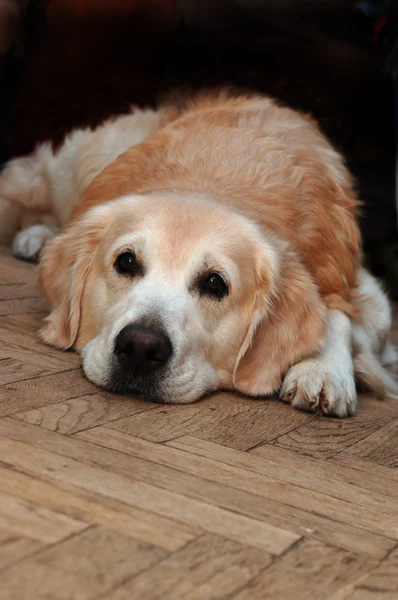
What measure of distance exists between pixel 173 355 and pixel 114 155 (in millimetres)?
1917

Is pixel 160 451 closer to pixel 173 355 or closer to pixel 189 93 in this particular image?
pixel 173 355

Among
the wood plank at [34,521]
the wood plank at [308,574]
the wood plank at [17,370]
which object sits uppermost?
the wood plank at [308,574]

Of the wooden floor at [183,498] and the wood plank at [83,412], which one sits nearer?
the wooden floor at [183,498]

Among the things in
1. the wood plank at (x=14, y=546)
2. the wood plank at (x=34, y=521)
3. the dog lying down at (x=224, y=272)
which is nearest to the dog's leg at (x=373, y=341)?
the dog lying down at (x=224, y=272)

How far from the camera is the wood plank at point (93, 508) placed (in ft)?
4.53

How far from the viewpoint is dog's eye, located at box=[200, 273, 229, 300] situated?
2.51 m

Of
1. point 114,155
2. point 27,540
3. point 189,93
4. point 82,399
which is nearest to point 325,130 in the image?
point 189,93

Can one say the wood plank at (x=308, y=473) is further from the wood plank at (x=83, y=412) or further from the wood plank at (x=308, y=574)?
the wood plank at (x=308, y=574)

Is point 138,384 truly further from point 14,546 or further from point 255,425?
point 14,546

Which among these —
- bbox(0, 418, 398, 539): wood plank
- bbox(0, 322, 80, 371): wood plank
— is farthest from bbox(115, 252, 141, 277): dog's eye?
bbox(0, 418, 398, 539): wood plank

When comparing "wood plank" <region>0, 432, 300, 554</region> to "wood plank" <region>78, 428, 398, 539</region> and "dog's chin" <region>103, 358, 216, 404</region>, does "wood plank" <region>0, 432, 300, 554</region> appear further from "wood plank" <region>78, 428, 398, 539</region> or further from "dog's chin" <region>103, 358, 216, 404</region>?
"dog's chin" <region>103, 358, 216, 404</region>

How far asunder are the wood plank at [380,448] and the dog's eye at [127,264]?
31.7 inches

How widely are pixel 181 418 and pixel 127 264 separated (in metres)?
0.55

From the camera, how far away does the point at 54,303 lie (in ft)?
9.44
